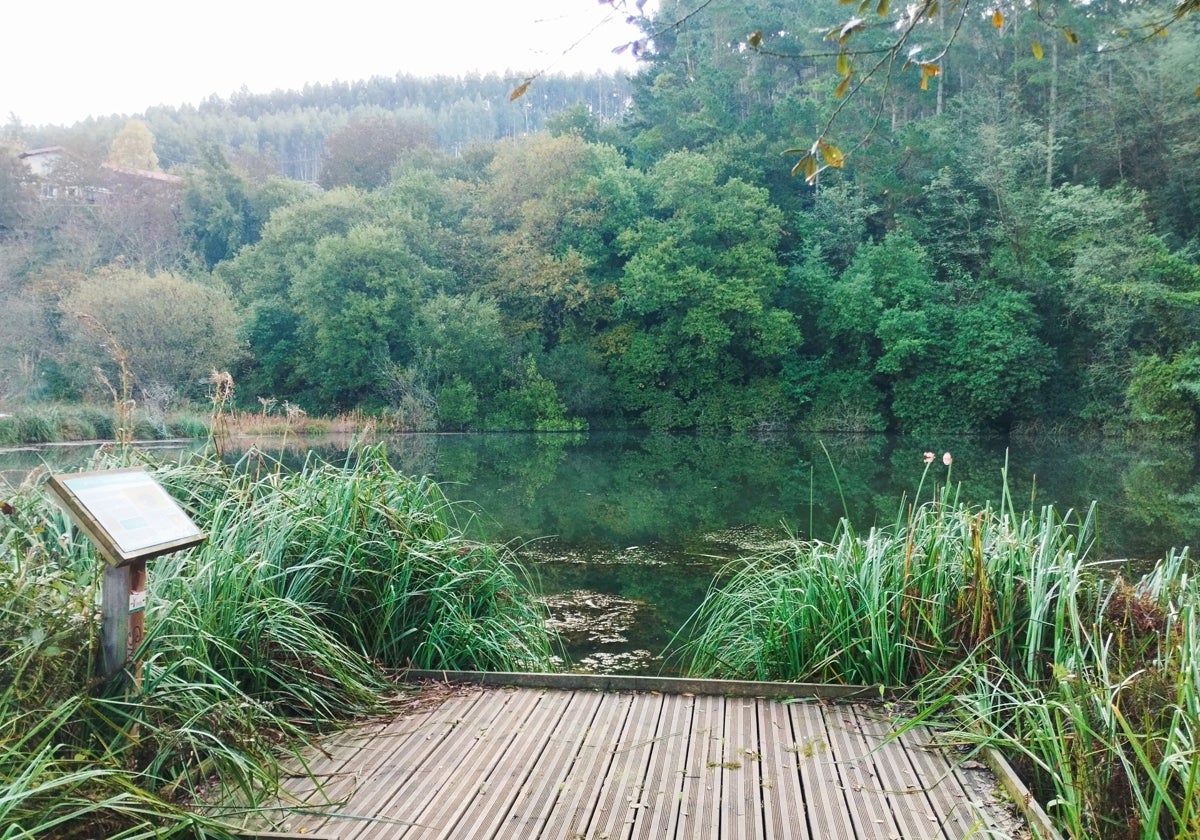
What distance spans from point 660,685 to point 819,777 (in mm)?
773

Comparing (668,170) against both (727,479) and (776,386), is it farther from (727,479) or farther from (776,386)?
(727,479)

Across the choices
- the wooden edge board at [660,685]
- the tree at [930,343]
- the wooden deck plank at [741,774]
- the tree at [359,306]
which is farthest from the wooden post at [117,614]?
the tree at [359,306]

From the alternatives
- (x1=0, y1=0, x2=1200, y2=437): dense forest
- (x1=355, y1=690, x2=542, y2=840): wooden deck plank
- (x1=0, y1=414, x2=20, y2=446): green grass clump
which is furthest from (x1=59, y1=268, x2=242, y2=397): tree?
(x1=355, y1=690, x2=542, y2=840): wooden deck plank

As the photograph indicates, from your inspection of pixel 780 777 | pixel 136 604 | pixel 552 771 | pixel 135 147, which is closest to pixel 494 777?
pixel 552 771

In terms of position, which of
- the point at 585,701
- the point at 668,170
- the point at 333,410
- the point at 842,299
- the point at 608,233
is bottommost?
the point at 333,410

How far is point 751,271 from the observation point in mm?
22578

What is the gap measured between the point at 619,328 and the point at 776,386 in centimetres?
460

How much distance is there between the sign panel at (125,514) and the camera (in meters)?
1.86

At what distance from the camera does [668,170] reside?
916 inches

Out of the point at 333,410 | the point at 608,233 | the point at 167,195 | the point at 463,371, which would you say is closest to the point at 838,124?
the point at 608,233

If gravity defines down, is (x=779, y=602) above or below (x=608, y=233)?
below

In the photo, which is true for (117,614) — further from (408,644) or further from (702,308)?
(702,308)

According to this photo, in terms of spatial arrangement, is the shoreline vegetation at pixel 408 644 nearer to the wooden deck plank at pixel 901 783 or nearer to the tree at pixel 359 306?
the wooden deck plank at pixel 901 783

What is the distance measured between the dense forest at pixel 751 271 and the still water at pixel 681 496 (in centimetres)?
281
